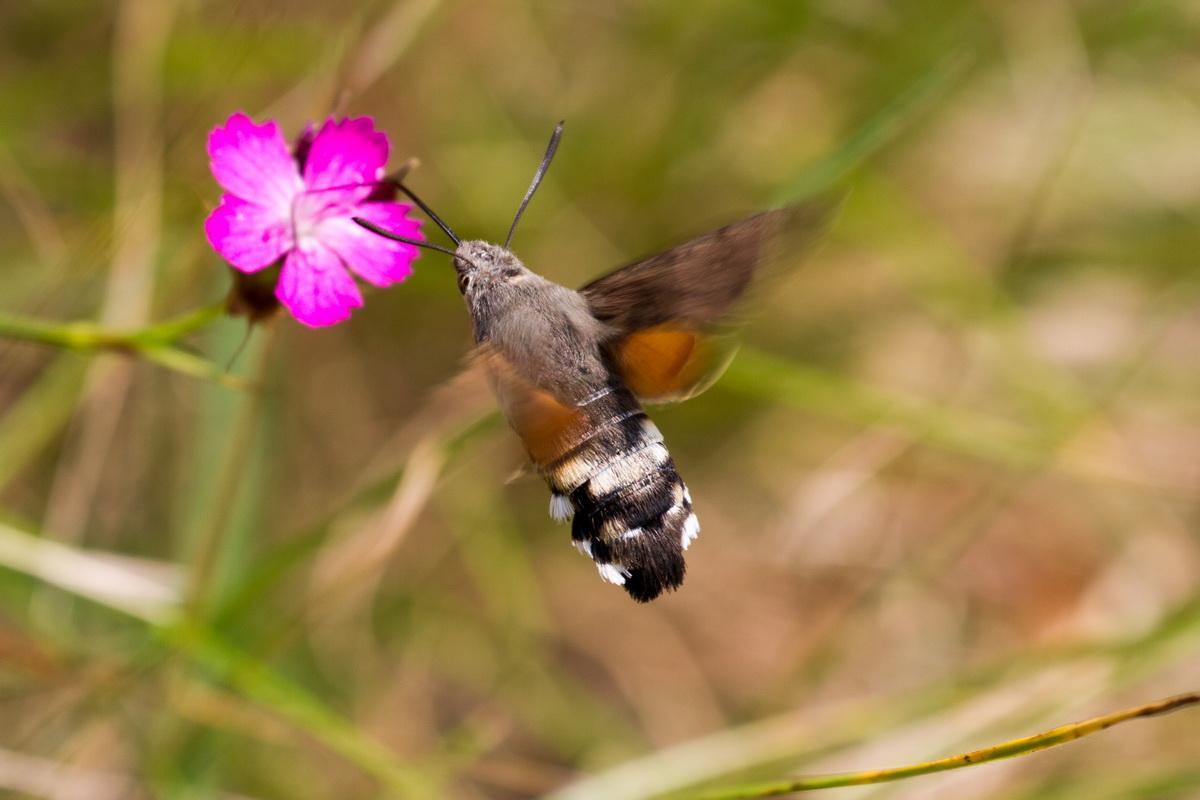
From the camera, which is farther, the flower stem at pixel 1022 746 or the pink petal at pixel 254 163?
the pink petal at pixel 254 163

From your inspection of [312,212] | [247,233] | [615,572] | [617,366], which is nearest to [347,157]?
[312,212]

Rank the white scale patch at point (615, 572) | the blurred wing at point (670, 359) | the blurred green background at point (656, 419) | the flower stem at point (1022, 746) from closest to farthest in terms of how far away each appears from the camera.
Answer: the flower stem at point (1022, 746), the white scale patch at point (615, 572), the blurred wing at point (670, 359), the blurred green background at point (656, 419)

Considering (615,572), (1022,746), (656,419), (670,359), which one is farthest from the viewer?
(656,419)

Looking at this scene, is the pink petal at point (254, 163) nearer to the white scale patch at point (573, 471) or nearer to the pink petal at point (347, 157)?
the pink petal at point (347, 157)

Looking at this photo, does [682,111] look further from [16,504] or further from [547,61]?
[16,504]

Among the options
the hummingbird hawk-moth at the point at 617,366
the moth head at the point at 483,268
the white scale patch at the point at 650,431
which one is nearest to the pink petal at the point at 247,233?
the hummingbird hawk-moth at the point at 617,366

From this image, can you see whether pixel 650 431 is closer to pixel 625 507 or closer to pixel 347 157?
pixel 625 507

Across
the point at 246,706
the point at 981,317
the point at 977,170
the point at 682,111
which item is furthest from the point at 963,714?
the point at 977,170

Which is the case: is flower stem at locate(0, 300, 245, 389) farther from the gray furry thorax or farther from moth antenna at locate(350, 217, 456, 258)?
the gray furry thorax
